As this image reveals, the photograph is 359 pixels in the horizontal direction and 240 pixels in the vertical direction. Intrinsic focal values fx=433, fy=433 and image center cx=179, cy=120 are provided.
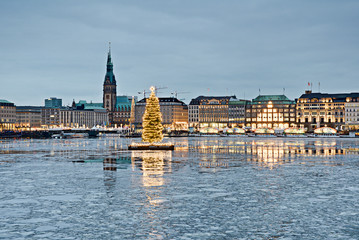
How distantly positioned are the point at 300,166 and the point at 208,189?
14.9 metres

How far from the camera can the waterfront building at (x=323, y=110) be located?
183 metres

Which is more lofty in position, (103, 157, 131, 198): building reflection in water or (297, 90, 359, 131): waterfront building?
(297, 90, 359, 131): waterfront building

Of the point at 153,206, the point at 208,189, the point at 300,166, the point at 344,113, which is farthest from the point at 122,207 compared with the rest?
the point at 344,113

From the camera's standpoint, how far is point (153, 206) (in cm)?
1930

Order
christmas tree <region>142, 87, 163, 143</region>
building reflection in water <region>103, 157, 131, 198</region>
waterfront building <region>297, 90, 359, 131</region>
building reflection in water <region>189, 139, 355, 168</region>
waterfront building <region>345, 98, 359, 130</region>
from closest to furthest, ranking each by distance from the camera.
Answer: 1. building reflection in water <region>103, 157, 131, 198</region>
2. building reflection in water <region>189, 139, 355, 168</region>
3. christmas tree <region>142, 87, 163, 143</region>
4. waterfront building <region>345, 98, 359, 130</region>
5. waterfront building <region>297, 90, 359, 131</region>

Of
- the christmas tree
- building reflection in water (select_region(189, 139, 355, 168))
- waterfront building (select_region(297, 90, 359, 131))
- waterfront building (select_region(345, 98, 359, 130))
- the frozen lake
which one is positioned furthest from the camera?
waterfront building (select_region(297, 90, 359, 131))

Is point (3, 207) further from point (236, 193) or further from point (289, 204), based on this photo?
point (289, 204)

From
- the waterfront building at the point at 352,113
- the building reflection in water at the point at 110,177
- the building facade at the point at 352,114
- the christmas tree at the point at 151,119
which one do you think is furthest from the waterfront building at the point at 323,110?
the building reflection in water at the point at 110,177

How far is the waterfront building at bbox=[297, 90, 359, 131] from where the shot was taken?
7195 inches

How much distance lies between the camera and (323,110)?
186 metres

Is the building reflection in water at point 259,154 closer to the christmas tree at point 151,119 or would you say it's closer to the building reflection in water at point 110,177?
the christmas tree at point 151,119

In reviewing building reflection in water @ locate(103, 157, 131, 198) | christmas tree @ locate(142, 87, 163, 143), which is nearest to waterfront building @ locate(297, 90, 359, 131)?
christmas tree @ locate(142, 87, 163, 143)

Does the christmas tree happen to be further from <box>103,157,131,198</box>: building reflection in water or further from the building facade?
the building facade

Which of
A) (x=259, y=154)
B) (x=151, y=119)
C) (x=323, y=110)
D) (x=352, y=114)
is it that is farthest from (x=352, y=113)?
(x=259, y=154)
